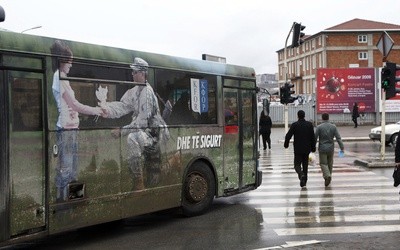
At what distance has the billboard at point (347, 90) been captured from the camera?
43.9 metres

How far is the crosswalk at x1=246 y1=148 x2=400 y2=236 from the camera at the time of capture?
795 centimetres

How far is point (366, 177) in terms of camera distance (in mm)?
13734

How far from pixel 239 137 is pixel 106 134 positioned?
139 inches

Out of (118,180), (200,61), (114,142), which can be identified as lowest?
(118,180)

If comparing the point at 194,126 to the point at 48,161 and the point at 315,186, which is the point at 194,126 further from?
the point at 315,186

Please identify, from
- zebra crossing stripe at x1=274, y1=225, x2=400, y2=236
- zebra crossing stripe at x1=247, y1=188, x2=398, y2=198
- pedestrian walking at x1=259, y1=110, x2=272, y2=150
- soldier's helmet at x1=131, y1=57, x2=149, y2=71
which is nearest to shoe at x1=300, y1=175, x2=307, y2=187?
zebra crossing stripe at x1=247, y1=188, x2=398, y2=198

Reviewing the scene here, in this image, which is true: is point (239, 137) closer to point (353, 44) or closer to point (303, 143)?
point (303, 143)

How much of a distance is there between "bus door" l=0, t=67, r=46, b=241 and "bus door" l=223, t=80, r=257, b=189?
4.18 metres

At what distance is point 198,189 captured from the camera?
351 inches

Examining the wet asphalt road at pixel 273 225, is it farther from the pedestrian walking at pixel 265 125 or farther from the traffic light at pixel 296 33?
the traffic light at pixel 296 33

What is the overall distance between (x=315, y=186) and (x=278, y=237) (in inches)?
211

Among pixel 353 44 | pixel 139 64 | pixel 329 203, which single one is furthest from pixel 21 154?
pixel 353 44

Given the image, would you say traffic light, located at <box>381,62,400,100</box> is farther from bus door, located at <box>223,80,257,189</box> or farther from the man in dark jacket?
bus door, located at <box>223,80,257,189</box>

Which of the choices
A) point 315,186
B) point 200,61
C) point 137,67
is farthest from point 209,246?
point 315,186
